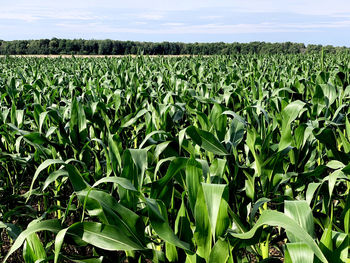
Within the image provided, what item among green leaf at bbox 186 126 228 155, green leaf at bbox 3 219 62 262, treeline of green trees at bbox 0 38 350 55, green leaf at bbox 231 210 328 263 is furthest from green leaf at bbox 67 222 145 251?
treeline of green trees at bbox 0 38 350 55

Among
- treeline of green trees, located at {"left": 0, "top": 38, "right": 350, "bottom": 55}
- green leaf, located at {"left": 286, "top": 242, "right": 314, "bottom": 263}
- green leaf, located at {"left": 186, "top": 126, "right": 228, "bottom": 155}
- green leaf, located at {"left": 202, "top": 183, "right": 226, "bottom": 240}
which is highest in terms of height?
treeline of green trees, located at {"left": 0, "top": 38, "right": 350, "bottom": 55}

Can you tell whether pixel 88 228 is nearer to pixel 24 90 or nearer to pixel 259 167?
pixel 259 167

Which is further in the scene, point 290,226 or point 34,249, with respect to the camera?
point 34,249

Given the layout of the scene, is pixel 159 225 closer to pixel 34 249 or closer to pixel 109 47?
pixel 34 249

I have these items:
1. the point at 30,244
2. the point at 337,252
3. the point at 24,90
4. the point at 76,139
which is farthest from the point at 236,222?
the point at 24,90

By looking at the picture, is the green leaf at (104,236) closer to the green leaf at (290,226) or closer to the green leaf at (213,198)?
the green leaf at (213,198)

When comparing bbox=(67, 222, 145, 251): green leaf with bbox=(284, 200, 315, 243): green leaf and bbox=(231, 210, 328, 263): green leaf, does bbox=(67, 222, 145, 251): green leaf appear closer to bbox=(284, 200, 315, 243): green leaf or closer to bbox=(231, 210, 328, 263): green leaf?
bbox=(231, 210, 328, 263): green leaf

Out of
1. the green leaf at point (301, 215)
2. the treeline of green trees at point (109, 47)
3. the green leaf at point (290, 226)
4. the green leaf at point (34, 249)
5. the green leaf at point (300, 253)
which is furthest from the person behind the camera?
the treeline of green trees at point (109, 47)

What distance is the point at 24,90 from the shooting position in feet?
20.1

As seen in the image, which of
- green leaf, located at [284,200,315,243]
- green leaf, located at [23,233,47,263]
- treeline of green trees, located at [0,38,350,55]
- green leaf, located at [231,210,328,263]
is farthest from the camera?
treeline of green trees, located at [0,38,350,55]

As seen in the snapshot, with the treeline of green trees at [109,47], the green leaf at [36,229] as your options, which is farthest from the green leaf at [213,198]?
the treeline of green trees at [109,47]

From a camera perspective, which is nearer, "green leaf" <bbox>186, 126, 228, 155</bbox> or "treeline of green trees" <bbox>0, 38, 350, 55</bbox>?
"green leaf" <bbox>186, 126, 228, 155</bbox>

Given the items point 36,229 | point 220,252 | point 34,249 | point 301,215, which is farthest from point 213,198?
point 34,249

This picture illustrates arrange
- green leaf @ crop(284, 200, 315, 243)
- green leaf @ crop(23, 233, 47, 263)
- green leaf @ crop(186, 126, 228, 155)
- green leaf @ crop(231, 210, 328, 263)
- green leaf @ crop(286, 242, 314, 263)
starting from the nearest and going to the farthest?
green leaf @ crop(231, 210, 328, 263) → green leaf @ crop(286, 242, 314, 263) → green leaf @ crop(284, 200, 315, 243) → green leaf @ crop(23, 233, 47, 263) → green leaf @ crop(186, 126, 228, 155)
